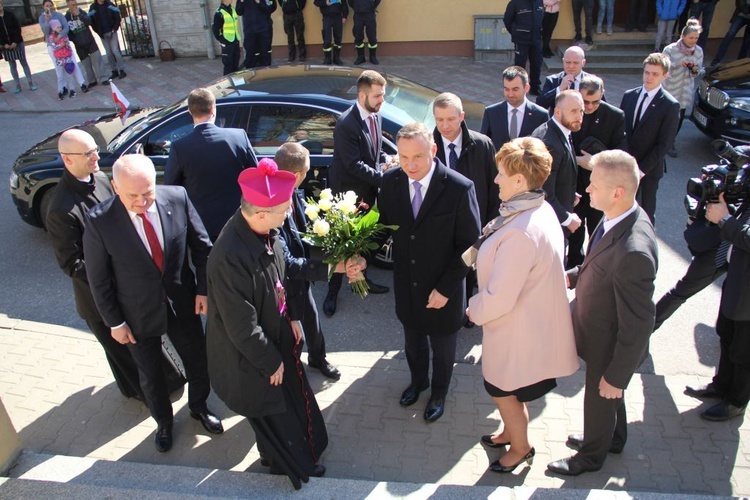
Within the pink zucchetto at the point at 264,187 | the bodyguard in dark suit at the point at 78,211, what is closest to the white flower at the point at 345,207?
the pink zucchetto at the point at 264,187

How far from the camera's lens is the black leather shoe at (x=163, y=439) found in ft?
13.3

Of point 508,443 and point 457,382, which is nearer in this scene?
→ point 508,443

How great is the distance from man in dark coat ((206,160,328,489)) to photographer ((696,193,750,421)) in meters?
2.58

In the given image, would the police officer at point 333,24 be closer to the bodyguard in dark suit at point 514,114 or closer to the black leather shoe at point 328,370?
the bodyguard in dark suit at point 514,114

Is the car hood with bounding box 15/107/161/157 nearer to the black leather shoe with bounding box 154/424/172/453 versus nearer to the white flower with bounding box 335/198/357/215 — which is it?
the black leather shoe with bounding box 154/424/172/453

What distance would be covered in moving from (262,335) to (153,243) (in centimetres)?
103

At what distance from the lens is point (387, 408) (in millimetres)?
4316

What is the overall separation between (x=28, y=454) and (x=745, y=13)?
44.9 ft

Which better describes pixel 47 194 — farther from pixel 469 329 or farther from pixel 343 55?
pixel 343 55

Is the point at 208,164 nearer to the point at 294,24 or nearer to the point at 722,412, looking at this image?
the point at 722,412

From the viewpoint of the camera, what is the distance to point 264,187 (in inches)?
121

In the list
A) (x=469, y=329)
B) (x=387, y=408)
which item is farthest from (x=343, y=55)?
(x=387, y=408)

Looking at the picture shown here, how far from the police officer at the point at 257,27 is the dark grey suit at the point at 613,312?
11.2 metres

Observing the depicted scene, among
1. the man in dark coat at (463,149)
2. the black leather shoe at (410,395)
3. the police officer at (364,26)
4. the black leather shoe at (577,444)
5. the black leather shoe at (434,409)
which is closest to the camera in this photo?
the black leather shoe at (577,444)
